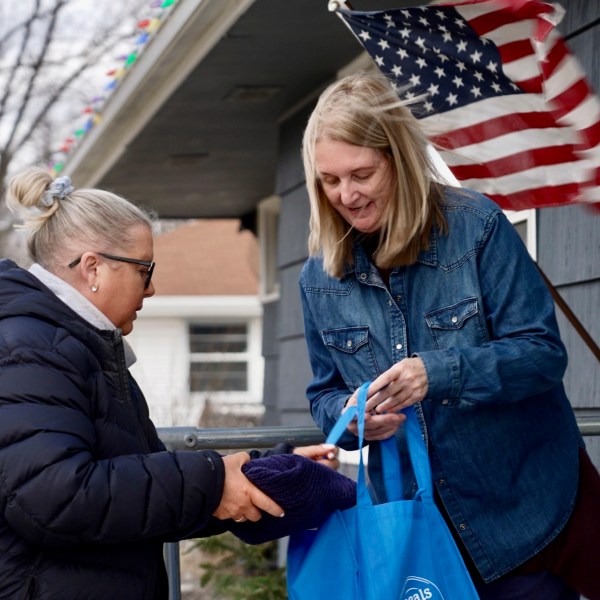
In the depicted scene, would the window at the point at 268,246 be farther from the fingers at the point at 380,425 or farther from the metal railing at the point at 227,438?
the fingers at the point at 380,425

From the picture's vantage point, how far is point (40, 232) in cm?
238

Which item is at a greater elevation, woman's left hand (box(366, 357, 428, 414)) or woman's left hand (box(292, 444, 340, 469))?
woman's left hand (box(366, 357, 428, 414))

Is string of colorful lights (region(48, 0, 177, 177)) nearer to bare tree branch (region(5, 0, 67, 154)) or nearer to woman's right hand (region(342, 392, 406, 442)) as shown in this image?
woman's right hand (region(342, 392, 406, 442))

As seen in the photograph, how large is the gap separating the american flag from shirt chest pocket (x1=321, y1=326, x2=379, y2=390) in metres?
0.72

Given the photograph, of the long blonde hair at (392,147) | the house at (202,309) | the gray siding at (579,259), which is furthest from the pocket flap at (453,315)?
the house at (202,309)

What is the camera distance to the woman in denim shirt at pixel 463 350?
2326mm

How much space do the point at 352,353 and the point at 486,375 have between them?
1.27 ft

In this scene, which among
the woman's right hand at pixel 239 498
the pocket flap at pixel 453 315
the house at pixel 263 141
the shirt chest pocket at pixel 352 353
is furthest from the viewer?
the house at pixel 263 141

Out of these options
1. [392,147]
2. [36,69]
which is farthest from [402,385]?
[36,69]

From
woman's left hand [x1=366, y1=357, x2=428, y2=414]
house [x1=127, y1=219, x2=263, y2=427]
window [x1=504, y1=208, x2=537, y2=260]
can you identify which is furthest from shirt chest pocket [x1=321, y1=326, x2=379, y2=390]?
house [x1=127, y1=219, x2=263, y2=427]

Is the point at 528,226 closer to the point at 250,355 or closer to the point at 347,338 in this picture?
the point at 347,338

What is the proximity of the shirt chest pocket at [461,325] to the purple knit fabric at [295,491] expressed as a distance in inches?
15.4

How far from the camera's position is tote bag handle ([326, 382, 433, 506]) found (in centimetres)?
232

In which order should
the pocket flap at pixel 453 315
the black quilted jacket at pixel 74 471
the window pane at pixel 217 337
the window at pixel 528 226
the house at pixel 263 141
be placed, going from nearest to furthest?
1. the black quilted jacket at pixel 74 471
2. the pocket flap at pixel 453 315
3. the house at pixel 263 141
4. the window at pixel 528 226
5. the window pane at pixel 217 337
